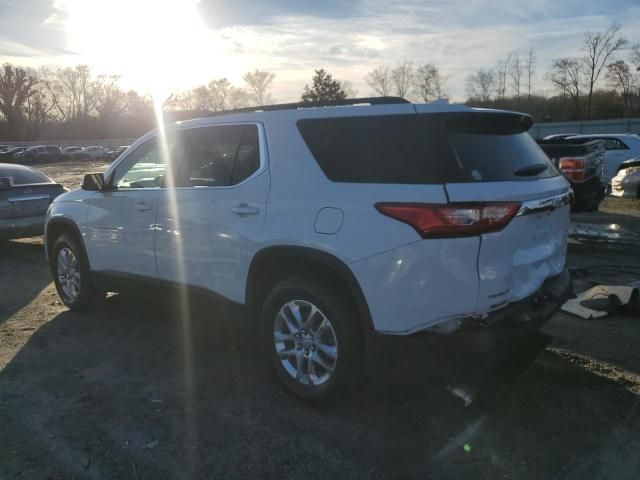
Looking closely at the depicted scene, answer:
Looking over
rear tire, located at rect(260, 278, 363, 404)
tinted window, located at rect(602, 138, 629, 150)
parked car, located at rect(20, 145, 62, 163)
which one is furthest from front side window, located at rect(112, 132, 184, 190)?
parked car, located at rect(20, 145, 62, 163)

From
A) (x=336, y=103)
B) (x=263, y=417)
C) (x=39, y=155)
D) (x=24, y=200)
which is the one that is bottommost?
(x=263, y=417)

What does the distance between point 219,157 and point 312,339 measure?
1.57 metres

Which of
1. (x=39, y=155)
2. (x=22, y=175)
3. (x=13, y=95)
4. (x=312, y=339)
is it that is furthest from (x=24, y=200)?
(x=13, y=95)

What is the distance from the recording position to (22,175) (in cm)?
948

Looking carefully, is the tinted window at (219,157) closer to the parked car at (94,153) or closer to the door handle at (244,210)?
the door handle at (244,210)

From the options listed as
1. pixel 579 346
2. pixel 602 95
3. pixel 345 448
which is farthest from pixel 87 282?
pixel 602 95

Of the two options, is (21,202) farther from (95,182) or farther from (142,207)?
(142,207)

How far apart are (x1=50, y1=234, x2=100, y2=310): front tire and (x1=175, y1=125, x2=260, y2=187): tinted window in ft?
5.91

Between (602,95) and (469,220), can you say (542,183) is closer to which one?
(469,220)

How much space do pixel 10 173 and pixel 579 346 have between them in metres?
8.88

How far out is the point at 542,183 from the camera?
3389mm

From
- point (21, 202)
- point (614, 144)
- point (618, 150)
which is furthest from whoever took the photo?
point (614, 144)

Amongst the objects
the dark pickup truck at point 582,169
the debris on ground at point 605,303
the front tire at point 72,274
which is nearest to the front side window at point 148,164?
the front tire at point 72,274

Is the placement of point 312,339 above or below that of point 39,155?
below
